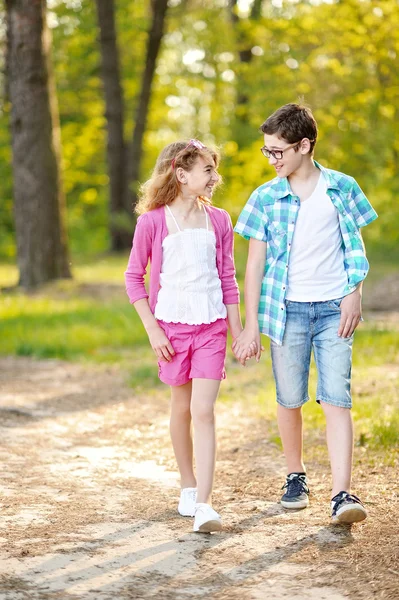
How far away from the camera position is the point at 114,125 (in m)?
23.5

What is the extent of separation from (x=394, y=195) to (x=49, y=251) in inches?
202

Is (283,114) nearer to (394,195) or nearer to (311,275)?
(311,275)

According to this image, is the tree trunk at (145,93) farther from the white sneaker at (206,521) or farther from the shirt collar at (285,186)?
the white sneaker at (206,521)

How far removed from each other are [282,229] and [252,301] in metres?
0.38

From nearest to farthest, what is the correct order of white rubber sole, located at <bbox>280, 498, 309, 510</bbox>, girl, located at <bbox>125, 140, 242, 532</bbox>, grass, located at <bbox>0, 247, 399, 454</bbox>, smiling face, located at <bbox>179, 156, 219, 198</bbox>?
girl, located at <bbox>125, 140, 242, 532</bbox> → smiling face, located at <bbox>179, 156, 219, 198</bbox> → white rubber sole, located at <bbox>280, 498, 309, 510</bbox> → grass, located at <bbox>0, 247, 399, 454</bbox>

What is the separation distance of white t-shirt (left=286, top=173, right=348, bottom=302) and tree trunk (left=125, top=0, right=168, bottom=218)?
Answer: 1800 centimetres

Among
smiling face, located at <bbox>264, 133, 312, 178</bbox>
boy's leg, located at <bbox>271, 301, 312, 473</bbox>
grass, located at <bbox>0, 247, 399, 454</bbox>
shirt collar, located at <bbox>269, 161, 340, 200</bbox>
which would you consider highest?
smiling face, located at <bbox>264, 133, 312, 178</bbox>

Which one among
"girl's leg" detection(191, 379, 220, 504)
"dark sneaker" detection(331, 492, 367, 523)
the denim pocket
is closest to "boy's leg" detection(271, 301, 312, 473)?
the denim pocket

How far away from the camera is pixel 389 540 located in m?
4.08

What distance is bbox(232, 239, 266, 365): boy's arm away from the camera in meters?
4.50

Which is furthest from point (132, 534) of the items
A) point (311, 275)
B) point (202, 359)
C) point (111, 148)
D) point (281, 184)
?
point (111, 148)

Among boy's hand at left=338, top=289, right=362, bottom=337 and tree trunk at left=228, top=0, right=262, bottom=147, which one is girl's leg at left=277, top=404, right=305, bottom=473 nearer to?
boy's hand at left=338, top=289, right=362, bottom=337

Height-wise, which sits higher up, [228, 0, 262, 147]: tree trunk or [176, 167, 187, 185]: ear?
[228, 0, 262, 147]: tree trunk

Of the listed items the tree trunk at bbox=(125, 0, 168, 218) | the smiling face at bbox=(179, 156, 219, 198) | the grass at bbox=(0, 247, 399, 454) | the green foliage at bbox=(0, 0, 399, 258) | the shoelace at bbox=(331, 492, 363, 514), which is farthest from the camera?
the tree trunk at bbox=(125, 0, 168, 218)
